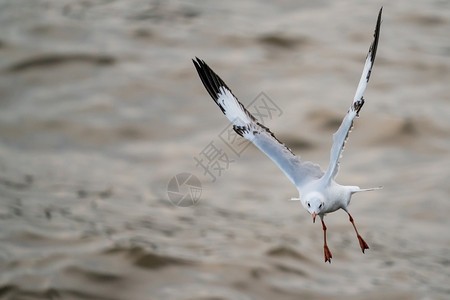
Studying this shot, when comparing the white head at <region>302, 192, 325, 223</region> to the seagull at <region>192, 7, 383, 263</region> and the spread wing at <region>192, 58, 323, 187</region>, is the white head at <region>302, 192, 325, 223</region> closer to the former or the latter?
the seagull at <region>192, 7, 383, 263</region>

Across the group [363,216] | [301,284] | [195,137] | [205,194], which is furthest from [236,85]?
[301,284]

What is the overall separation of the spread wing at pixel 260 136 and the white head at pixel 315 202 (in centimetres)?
45

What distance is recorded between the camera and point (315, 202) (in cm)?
622

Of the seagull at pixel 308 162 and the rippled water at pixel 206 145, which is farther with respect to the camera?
the rippled water at pixel 206 145

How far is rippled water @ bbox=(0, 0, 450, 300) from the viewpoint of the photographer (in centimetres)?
1527

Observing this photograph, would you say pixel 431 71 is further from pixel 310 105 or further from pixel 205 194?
pixel 205 194

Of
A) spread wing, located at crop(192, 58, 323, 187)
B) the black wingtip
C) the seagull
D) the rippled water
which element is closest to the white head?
the seagull

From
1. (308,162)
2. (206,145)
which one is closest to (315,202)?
(308,162)

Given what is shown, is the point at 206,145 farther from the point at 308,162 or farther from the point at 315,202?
the point at 315,202

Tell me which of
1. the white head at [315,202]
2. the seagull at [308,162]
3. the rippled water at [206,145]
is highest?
the rippled water at [206,145]

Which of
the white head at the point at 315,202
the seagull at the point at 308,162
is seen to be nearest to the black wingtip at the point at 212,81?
the seagull at the point at 308,162

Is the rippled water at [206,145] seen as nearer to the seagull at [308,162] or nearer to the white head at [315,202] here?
the seagull at [308,162]

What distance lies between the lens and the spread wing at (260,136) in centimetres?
687

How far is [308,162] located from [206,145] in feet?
35.4
